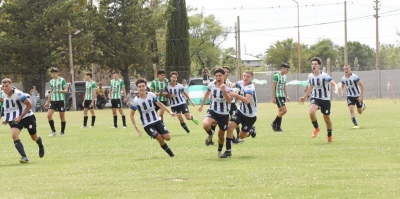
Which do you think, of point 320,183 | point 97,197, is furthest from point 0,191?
point 320,183

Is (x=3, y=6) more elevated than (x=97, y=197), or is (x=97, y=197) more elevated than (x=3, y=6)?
(x=3, y=6)

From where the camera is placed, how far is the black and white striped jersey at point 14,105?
17.7 metres

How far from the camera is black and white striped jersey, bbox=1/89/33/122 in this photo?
17656mm

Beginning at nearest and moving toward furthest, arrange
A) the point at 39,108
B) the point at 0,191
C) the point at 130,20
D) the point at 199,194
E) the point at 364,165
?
1. the point at 199,194
2. the point at 0,191
3. the point at 364,165
4. the point at 39,108
5. the point at 130,20

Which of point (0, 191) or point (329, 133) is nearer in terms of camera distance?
point (0, 191)

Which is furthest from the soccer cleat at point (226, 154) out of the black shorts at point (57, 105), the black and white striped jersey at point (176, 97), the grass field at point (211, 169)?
the black shorts at point (57, 105)

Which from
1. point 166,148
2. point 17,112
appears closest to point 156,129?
point 166,148

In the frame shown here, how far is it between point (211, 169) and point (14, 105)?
5.33 m

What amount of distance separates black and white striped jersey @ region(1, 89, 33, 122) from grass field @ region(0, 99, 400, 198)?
3.45 feet

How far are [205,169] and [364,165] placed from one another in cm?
289

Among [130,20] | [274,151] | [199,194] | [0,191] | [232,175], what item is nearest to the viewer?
[199,194]

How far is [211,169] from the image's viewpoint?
14.8 m

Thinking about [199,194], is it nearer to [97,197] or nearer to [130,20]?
[97,197]

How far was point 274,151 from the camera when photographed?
18.3m
